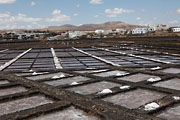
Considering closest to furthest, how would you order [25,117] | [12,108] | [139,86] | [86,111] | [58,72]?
[25,117], [86,111], [12,108], [139,86], [58,72]

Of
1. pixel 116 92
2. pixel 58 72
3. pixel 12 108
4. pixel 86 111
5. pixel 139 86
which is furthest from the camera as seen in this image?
pixel 58 72

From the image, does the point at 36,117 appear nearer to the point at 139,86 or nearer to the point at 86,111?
the point at 86,111

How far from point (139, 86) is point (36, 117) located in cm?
207

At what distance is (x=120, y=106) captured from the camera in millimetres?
2742

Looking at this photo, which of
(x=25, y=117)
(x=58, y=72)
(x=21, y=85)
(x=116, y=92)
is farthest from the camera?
(x=58, y=72)

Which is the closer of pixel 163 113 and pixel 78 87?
pixel 163 113

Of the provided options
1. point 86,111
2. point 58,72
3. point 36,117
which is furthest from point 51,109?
point 58,72

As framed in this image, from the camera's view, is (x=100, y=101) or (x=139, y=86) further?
(x=139, y=86)

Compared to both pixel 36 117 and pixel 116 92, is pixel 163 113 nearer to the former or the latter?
pixel 116 92

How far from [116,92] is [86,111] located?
0.91 meters

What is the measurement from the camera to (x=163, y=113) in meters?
2.54

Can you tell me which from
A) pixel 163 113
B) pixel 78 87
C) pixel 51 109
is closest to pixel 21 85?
pixel 78 87

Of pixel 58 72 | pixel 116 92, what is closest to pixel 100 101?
pixel 116 92

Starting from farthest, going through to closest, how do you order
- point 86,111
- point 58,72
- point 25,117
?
point 58,72 → point 86,111 → point 25,117
